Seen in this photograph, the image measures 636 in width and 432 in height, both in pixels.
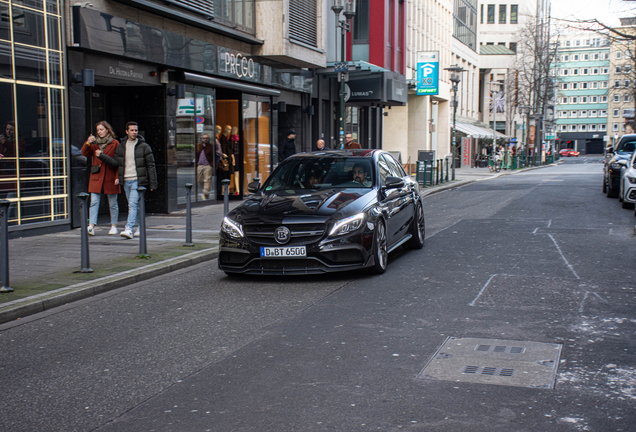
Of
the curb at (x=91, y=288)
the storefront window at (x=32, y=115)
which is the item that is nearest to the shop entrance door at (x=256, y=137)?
the storefront window at (x=32, y=115)

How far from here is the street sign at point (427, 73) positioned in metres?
38.8

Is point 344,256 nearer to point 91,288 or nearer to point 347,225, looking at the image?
point 347,225

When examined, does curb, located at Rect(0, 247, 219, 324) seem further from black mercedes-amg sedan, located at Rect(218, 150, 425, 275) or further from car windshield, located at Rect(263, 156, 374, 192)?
car windshield, located at Rect(263, 156, 374, 192)

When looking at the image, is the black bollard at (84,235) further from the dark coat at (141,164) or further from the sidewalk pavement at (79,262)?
the dark coat at (141,164)

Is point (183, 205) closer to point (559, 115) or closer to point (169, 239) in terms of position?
point (169, 239)

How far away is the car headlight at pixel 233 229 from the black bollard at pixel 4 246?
94.7 inches

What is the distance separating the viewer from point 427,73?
39.8 meters

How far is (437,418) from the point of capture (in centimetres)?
418

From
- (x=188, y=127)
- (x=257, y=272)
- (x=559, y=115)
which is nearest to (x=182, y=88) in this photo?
(x=188, y=127)

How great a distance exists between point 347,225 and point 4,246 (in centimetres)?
367

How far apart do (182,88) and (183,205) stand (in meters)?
2.83

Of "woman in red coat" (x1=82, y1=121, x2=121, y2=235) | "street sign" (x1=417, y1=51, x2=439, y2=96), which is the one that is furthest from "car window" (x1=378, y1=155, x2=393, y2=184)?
"street sign" (x1=417, y1=51, x2=439, y2=96)

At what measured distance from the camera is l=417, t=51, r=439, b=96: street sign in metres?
38.8

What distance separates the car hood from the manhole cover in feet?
10.0
